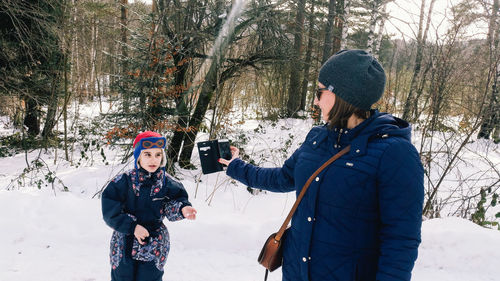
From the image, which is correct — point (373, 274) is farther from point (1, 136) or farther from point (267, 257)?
point (1, 136)

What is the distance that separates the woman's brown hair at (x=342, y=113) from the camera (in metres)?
1.40

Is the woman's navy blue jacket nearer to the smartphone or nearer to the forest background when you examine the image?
the smartphone

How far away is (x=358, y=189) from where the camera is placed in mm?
1296

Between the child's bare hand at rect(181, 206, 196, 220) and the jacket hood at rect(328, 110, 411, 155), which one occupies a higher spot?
the jacket hood at rect(328, 110, 411, 155)

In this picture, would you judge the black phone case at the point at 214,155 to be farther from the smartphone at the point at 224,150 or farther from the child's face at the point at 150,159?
the child's face at the point at 150,159

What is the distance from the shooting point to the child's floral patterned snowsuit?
2230 millimetres

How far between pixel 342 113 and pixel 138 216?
169 cm

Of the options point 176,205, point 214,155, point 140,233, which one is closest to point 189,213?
point 176,205

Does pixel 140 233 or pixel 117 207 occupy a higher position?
pixel 117 207

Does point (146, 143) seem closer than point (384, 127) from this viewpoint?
No

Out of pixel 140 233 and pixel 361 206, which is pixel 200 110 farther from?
pixel 361 206

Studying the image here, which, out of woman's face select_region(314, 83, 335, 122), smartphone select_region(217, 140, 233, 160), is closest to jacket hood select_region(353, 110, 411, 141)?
woman's face select_region(314, 83, 335, 122)

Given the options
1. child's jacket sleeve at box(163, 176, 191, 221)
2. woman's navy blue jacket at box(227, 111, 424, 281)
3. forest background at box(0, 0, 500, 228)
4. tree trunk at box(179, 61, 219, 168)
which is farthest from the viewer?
tree trunk at box(179, 61, 219, 168)

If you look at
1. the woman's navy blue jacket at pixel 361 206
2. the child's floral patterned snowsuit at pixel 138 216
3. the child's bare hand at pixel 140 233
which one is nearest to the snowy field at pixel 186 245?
the child's floral patterned snowsuit at pixel 138 216
